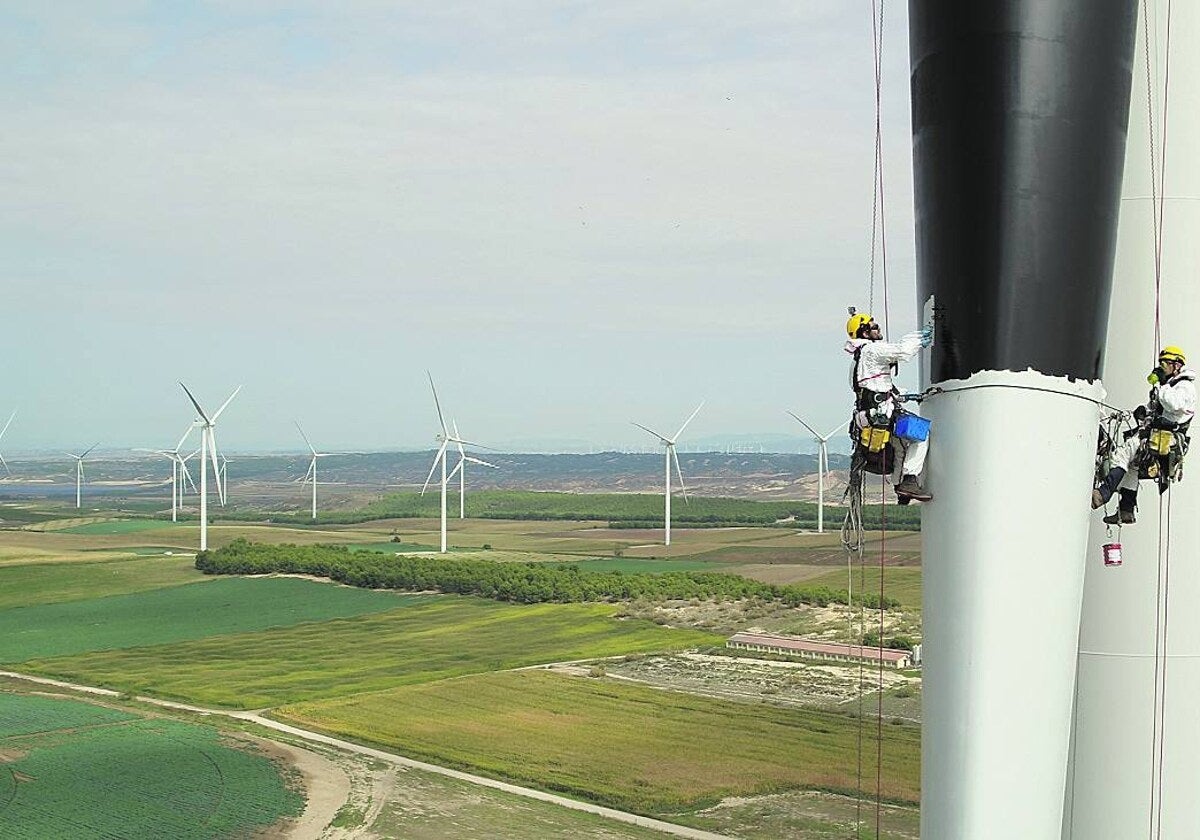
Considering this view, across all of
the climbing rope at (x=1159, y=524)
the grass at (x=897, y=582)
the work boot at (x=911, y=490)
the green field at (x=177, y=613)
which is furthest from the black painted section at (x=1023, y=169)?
the grass at (x=897, y=582)

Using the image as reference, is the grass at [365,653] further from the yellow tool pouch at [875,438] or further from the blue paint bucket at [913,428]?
the blue paint bucket at [913,428]

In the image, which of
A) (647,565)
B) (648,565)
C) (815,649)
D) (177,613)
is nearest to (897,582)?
(815,649)

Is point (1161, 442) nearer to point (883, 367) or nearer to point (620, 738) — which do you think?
point (883, 367)

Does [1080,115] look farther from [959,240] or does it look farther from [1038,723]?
[1038,723]

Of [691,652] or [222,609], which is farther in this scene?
[222,609]

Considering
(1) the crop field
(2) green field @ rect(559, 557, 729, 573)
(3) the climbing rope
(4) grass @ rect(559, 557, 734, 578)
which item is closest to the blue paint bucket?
(3) the climbing rope

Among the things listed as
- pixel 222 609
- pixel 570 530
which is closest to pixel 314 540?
pixel 570 530

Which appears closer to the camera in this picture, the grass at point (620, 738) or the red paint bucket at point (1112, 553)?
the red paint bucket at point (1112, 553)
